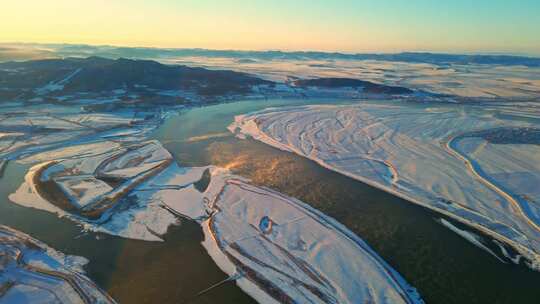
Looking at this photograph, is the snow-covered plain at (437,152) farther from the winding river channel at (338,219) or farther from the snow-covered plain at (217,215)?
the snow-covered plain at (217,215)

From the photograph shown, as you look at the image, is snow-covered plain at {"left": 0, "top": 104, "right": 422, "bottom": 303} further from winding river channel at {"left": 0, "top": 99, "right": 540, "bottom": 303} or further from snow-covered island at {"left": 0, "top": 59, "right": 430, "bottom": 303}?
winding river channel at {"left": 0, "top": 99, "right": 540, "bottom": 303}

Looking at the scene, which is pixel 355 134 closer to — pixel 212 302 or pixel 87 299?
pixel 212 302

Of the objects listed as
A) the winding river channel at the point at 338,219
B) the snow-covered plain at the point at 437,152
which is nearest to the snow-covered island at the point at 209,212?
the winding river channel at the point at 338,219

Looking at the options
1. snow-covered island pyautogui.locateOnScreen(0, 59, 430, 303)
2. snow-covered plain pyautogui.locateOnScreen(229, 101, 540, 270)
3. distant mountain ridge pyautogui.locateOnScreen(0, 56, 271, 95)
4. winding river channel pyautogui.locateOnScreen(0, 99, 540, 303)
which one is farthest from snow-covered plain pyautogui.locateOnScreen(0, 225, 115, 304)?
distant mountain ridge pyautogui.locateOnScreen(0, 56, 271, 95)

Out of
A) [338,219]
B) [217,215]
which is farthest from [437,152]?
[217,215]

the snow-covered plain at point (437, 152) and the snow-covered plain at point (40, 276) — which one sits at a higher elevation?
the snow-covered plain at point (437, 152)

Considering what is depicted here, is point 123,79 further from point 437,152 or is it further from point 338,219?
point 338,219
